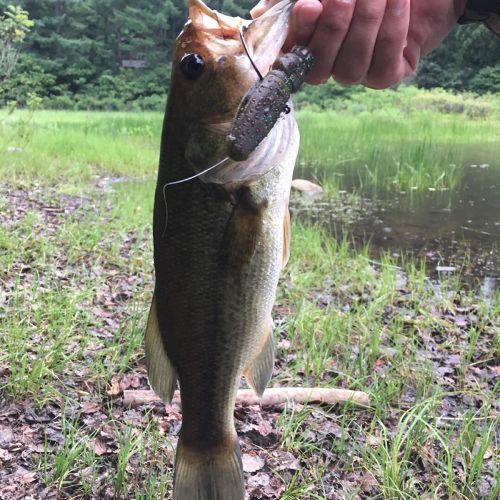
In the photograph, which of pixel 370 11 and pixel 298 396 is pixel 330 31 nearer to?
pixel 370 11

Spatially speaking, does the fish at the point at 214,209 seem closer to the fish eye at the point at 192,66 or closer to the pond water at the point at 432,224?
the fish eye at the point at 192,66

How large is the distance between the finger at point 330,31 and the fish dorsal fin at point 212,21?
0.26 m

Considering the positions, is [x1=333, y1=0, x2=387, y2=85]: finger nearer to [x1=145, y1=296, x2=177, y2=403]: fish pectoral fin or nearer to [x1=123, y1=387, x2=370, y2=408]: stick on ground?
[x1=145, y1=296, x2=177, y2=403]: fish pectoral fin

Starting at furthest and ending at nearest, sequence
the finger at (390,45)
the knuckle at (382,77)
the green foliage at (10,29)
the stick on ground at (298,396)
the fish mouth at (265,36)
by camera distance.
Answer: the green foliage at (10,29) < the stick on ground at (298,396) < the knuckle at (382,77) < the finger at (390,45) < the fish mouth at (265,36)

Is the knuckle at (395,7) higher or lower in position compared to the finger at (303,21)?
higher

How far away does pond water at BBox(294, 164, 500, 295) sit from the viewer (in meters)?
6.58

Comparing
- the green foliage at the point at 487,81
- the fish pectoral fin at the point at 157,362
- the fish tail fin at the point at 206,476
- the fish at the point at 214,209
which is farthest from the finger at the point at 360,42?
the green foliage at the point at 487,81

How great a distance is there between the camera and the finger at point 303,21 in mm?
1583

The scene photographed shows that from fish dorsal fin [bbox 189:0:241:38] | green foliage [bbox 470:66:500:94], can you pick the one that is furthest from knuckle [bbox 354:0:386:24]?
green foliage [bbox 470:66:500:94]

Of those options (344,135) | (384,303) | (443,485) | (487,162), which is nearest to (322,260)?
(384,303)

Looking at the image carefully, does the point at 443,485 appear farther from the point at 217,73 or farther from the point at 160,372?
A: the point at 217,73

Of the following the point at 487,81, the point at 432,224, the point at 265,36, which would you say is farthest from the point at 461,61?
the point at 265,36

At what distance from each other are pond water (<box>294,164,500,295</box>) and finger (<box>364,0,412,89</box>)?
4400 millimetres

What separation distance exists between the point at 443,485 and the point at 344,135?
531 inches
